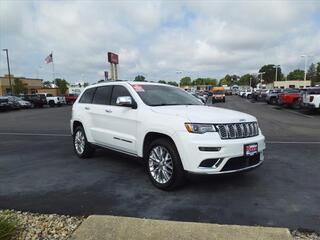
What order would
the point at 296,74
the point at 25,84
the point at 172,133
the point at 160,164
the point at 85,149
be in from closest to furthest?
the point at 172,133 → the point at 160,164 → the point at 85,149 → the point at 25,84 → the point at 296,74

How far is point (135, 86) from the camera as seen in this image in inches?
240

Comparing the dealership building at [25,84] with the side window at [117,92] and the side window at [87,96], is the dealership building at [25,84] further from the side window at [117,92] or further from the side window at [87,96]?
the side window at [117,92]

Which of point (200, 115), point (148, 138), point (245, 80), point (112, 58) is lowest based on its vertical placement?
point (245, 80)

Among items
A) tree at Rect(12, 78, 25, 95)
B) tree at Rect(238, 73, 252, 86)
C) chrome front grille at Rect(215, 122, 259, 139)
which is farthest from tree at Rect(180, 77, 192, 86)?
chrome front grille at Rect(215, 122, 259, 139)

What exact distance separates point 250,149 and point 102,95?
138 inches

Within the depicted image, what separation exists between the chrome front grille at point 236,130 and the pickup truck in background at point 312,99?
52.4 feet

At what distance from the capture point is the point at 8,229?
11.8 ft

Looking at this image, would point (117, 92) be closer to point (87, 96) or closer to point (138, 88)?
point (138, 88)

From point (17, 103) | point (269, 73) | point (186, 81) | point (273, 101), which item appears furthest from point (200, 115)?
point (186, 81)

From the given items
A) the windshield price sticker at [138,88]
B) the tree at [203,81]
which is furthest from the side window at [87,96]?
the tree at [203,81]

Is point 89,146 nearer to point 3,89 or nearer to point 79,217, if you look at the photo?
point 79,217

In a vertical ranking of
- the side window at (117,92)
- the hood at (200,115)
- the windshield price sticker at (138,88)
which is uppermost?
the windshield price sticker at (138,88)

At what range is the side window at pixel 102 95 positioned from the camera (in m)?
6.66

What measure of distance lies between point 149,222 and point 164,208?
624 millimetres
